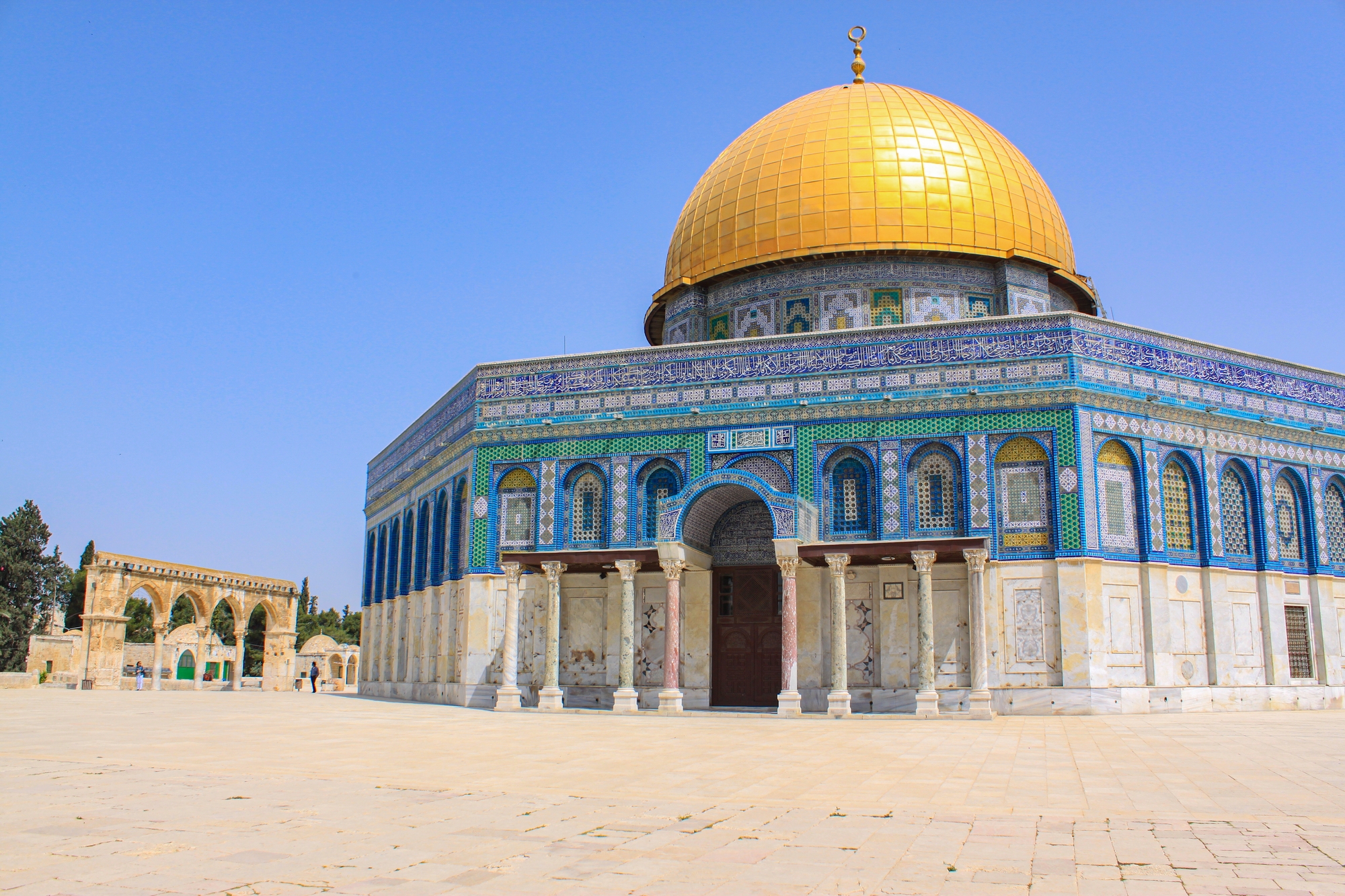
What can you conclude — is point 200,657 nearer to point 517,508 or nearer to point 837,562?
point 517,508

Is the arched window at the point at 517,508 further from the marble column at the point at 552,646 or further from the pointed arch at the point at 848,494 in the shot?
the pointed arch at the point at 848,494

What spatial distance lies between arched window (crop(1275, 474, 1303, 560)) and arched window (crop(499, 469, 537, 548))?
14.5 m

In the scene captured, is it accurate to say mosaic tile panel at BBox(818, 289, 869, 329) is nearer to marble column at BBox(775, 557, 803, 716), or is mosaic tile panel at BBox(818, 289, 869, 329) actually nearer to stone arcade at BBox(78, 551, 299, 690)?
marble column at BBox(775, 557, 803, 716)

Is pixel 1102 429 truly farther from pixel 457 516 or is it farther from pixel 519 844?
pixel 519 844

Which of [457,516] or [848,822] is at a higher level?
[457,516]

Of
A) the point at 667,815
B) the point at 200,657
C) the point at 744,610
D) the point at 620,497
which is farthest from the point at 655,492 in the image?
the point at 200,657

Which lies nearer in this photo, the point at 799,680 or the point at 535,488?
the point at 799,680

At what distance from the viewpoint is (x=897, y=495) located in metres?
19.4

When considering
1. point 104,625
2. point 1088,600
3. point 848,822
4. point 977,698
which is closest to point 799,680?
point 977,698

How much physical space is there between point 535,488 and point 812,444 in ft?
18.4

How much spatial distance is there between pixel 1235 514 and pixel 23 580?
42036 millimetres

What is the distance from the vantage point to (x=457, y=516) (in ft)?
Answer: 77.5

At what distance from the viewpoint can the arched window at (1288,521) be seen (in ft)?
69.6

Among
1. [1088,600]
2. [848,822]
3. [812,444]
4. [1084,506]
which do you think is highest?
[812,444]
